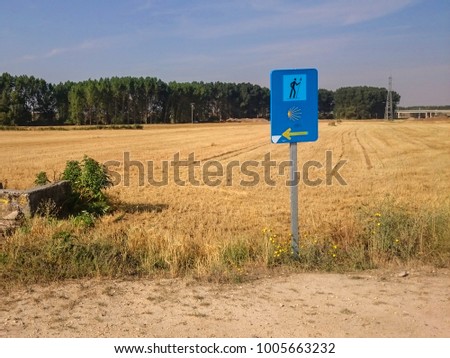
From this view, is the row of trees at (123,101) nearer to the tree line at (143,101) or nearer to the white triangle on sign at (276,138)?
the tree line at (143,101)

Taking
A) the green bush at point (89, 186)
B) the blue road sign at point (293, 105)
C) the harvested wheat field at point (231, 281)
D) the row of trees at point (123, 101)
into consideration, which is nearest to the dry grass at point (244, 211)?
the harvested wheat field at point (231, 281)

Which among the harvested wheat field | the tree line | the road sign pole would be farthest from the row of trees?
the road sign pole

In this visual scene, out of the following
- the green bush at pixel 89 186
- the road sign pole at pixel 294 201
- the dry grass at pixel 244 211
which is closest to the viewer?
the road sign pole at pixel 294 201

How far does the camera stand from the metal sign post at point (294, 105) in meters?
6.06

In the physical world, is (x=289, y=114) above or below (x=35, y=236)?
above

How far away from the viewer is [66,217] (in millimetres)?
10344

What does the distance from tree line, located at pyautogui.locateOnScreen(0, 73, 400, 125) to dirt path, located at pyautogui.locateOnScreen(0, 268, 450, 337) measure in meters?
93.5

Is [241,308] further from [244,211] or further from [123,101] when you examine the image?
[123,101]

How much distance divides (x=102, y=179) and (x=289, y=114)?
6442 mm

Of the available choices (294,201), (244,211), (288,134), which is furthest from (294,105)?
(244,211)

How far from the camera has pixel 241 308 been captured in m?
4.71

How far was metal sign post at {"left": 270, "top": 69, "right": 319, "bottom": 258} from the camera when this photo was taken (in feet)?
19.9
